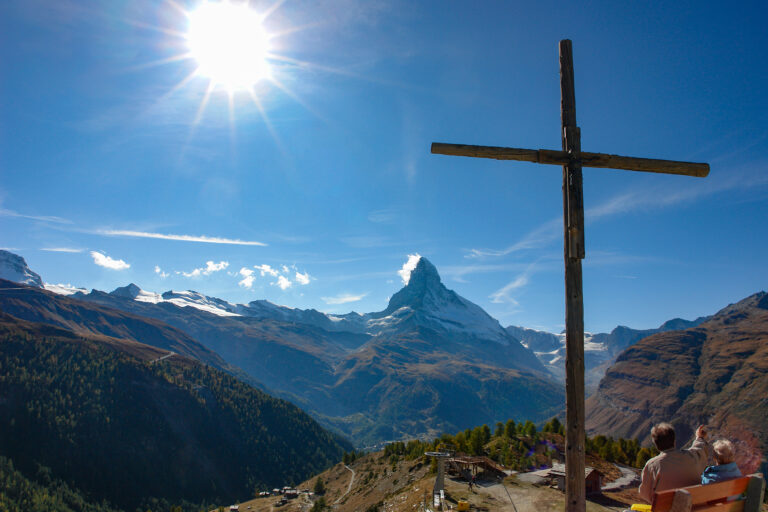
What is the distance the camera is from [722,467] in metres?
8.09

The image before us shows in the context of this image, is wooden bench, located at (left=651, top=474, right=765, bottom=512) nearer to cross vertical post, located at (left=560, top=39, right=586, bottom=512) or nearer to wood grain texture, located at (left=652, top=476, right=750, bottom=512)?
wood grain texture, located at (left=652, top=476, right=750, bottom=512)

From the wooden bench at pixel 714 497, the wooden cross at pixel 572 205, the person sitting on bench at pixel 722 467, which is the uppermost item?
the wooden cross at pixel 572 205

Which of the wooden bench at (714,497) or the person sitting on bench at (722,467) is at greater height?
the person sitting on bench at (722,467)

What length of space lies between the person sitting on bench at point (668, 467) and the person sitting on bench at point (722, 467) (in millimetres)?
156

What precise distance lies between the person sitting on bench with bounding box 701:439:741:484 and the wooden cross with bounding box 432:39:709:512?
2.56m

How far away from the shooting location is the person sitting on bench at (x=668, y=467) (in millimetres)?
8109

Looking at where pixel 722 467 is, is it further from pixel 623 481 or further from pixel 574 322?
pixel 623 481

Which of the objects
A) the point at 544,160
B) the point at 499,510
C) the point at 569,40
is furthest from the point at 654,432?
the point at 499,510

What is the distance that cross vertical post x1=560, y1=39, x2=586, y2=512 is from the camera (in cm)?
1038

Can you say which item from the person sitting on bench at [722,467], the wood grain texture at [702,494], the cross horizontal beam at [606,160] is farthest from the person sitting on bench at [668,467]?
the cross horizontal beam at [606,160]

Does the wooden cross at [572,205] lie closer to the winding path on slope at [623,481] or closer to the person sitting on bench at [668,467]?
the person sitting on bench at [668,467]

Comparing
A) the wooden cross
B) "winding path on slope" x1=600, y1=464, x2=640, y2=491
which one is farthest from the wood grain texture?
"winding path on slope" x1=600, y1=464, x2=640, y2=491

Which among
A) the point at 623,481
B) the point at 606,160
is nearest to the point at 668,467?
the point at 606,160

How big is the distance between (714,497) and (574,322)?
416cm
